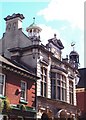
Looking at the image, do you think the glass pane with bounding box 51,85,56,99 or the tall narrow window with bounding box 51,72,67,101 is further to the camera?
the tall narrow window with bounding box 51,72,67,101

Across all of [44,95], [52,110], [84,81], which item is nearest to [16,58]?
[44,95]

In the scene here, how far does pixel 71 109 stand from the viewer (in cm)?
3042

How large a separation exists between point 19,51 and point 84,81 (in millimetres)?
15810

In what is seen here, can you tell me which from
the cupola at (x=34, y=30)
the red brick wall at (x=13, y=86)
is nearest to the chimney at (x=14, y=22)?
the cupola at (x=34, y=30)

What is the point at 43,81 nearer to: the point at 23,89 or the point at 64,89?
the point at 23,89

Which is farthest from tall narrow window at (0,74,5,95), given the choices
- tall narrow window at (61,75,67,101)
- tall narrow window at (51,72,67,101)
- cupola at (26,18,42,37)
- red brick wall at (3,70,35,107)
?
tall narrow window at (61,75,67,101)

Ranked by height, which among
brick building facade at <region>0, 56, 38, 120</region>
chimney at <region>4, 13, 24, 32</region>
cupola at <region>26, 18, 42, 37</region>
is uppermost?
chimney at <region>4, 13, 24, 32</region>

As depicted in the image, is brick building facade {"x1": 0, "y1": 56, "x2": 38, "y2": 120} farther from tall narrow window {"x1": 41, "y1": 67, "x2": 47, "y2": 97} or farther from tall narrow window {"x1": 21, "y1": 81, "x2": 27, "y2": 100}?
tall narrow window {"x1": 41, "y1": 67, "x2": 47, "y2": 97}

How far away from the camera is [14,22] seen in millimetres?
27953

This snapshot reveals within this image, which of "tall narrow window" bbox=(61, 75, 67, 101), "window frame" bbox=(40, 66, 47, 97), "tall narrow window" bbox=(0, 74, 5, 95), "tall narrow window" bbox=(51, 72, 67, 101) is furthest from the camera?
"tall narrow window" bbox=(61, 75, 67, 101)

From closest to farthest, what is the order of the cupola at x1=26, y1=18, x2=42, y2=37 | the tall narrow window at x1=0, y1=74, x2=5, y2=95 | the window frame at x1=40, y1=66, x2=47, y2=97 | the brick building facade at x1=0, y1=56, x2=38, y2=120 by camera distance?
the brick building facade at x1=0, y1=56, x2=38, y2=120 → the tall narrow window at x1=0, y1=74, x2=5, y2=95 → the window frame at x1=40, y1=66, x2=47, y2=97 → the cupola at x1=26, y1=18, x2=42, y2=37

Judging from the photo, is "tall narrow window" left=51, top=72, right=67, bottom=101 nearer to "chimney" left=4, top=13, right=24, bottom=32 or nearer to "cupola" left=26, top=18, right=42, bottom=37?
"cupola" left=26, top=18, right=42, bottom=37

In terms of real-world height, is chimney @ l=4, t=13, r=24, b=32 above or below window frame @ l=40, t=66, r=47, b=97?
above

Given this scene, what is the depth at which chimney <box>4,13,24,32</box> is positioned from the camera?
27719 millimetres
